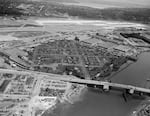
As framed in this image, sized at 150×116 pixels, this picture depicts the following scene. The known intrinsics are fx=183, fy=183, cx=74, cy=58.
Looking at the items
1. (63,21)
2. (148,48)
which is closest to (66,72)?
(148,48)

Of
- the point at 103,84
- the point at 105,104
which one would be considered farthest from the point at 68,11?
the point at 105,104

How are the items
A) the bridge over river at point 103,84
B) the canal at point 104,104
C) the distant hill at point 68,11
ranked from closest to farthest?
the canal at point 104,104 < the bridge over river at point 103,84 < the distant hill at point 68,11

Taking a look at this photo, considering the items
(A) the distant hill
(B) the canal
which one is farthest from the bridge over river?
(A) the distant hill

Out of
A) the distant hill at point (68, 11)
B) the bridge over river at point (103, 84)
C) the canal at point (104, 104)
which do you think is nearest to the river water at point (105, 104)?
the canal at point (104, 104)

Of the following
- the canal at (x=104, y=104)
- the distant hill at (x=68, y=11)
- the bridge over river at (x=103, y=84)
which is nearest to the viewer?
the canal at (x=104, y=104)

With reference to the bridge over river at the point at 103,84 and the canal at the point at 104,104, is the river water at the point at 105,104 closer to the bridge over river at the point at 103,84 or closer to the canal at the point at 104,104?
the canal at the point at 104,104

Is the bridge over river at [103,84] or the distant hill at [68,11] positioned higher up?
the distant hill at [68,11]

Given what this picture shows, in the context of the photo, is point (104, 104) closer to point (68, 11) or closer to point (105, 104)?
point (105, 104)

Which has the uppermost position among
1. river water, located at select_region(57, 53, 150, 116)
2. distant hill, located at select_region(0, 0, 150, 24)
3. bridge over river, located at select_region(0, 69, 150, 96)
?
distant hill, located at select_region(0, 0, 150, 24)

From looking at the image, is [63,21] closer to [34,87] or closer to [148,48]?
[148,48]

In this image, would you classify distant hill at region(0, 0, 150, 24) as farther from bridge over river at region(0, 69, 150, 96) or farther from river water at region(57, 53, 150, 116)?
river water at region(57, 53, 150, 116)
